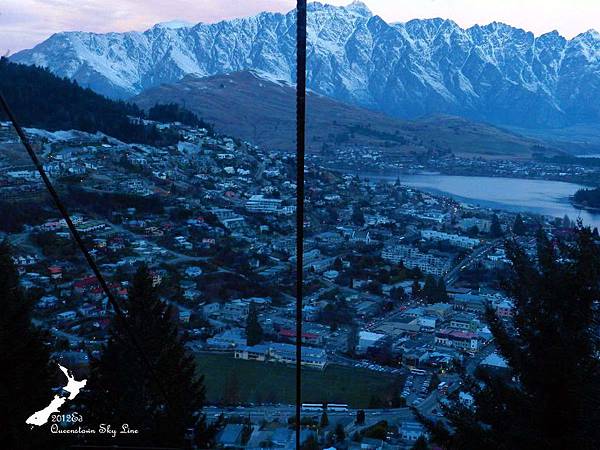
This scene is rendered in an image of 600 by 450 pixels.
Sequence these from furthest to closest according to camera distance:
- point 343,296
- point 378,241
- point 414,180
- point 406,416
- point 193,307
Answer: point 414,180 < point 378,241 < point 343,296 < point 193,307 < point 406,416

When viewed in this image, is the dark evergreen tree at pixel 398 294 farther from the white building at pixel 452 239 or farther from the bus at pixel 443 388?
the white building at pixel 452 239

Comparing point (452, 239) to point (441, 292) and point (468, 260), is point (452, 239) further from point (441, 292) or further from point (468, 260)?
point (441, 292)

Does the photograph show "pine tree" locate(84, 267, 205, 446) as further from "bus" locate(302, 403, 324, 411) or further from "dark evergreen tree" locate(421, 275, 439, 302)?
"dark evergreen tree" locate(421, 275, 439, 302)

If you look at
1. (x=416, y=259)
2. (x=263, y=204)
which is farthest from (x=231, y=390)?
(x=263, y=204)

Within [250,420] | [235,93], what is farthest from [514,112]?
[250,420]

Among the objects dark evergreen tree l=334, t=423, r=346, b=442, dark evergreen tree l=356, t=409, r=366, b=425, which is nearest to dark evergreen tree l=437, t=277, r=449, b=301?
dark evergreen tree l=356, t=409, r=366, b=425

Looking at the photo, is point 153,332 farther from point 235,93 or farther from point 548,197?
point 235,93
